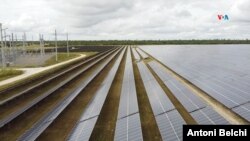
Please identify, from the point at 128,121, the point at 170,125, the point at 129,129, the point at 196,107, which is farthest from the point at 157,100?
the point at 129,129

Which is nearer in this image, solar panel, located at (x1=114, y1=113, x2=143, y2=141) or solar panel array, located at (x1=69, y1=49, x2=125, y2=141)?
solar panel, located at (x1=114, y1=113, x2=143, y2=141)

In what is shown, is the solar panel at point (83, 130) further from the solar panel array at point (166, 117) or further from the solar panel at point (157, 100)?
the solar panel at point (157, 100)

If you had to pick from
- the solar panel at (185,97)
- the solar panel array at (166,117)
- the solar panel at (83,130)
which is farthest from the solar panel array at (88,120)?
the solar panel at (185,97)

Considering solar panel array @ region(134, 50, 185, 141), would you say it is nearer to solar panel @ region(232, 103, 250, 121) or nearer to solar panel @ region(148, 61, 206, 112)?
solar panel @ region(148, 61, 206, 112)

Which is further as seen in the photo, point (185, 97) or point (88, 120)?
point (185, 97)

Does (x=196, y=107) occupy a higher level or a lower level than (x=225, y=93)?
lower

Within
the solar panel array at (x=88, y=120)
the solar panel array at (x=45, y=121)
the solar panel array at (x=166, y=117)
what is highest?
the solar panel array at (x=166, y=117)

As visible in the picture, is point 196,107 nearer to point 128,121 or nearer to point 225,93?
point 225,93

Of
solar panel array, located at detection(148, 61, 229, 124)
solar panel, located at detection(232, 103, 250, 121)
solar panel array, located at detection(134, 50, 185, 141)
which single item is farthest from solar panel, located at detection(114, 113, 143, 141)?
solar panel, located at detection(232, 103, 250, 121)

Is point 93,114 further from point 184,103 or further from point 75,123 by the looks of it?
point 184,103
